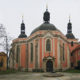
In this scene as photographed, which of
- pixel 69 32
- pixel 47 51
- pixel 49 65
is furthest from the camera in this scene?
pixel 69 32

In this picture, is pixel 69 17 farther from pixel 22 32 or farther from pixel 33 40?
pixel 33 40

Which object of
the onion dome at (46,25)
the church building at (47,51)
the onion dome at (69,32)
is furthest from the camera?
the onion dome at (69,32)

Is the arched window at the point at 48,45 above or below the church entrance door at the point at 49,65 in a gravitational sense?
above

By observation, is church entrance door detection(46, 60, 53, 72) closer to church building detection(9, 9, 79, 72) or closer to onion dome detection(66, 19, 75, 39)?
church building detection(9, 9, 79, 72)

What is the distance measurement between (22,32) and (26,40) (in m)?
10.7

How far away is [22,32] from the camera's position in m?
62.0

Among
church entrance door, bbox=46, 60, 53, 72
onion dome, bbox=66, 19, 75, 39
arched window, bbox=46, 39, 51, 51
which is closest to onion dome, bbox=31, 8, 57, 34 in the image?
arched window, bbox=46, 39, 51, 51

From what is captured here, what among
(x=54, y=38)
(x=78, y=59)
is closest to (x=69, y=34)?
(x=78, y=59)

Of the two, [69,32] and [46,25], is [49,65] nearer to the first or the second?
[46,25]

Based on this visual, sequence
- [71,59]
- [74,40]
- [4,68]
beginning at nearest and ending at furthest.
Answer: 1. [4,68]
2. [71,59]
3. [74,40]

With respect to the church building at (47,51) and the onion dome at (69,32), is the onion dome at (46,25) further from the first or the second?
the onion dome at (69,32)

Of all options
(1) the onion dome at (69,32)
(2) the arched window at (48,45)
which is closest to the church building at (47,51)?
(2) the arched window at (48,45)

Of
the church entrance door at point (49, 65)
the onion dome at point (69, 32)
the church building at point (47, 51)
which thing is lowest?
the church entrance door at point (49, 65)

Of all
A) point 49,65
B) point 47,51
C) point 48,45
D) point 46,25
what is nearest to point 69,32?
point 46,25
